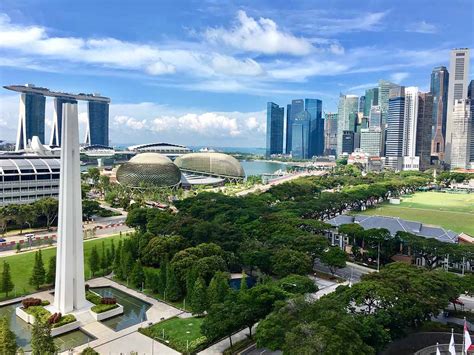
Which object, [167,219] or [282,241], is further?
[167,219]

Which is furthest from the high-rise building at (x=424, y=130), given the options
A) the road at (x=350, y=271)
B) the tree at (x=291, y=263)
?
the tree at (x=291, y=263)

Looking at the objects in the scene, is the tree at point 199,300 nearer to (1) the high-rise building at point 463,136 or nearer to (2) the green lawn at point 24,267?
(2) the green lawn at point 24,267

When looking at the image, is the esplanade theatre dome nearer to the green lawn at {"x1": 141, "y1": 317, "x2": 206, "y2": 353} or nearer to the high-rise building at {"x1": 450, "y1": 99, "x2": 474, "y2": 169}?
the green lawn at {"x1": 141, "y1": 317, "x2": 206, "y2": 353}

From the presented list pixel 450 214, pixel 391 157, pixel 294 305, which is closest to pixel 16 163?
pixel 294 305

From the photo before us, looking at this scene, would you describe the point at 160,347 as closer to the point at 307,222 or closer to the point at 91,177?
the point at 307,222

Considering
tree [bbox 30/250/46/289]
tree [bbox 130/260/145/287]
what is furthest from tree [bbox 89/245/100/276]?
tree [bbox 130/260/145/287]

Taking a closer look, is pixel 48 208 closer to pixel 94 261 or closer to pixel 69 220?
pixel 94 261
